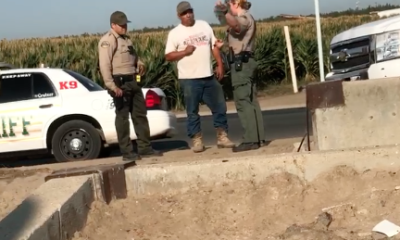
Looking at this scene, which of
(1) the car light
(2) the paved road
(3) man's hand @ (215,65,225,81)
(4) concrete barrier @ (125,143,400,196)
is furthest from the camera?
(2) the paved road

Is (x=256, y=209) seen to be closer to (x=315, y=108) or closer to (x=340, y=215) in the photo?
(x=340, y=215)

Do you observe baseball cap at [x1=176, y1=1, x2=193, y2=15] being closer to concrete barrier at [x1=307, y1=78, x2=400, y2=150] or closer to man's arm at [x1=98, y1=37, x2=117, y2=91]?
man's arm at [x1=98, y1=37, x2=117, y2=91]

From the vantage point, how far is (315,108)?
8.22 metres

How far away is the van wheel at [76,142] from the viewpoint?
11.4 meters

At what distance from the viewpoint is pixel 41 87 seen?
461 inches

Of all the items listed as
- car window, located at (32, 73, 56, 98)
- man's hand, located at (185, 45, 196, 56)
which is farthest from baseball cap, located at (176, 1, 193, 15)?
car window, located at (32, 73, 56, 98)

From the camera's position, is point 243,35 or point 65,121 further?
point 65,121

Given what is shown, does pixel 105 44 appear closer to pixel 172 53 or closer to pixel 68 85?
pixel 172 53

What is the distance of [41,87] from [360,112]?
5309mm

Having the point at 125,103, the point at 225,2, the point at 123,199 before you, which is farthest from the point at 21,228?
the point at 225,2

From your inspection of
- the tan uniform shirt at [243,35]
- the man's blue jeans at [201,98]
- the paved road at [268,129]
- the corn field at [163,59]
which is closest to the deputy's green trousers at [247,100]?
the tan uniform shirt at [243,35]

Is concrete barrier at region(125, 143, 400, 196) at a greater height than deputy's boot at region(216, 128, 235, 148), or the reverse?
concrete barrier at region(125, 143, 400, 196)

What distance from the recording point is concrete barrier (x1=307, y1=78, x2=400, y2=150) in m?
8.09

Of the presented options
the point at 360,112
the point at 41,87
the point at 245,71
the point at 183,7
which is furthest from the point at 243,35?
the point at 41,87
